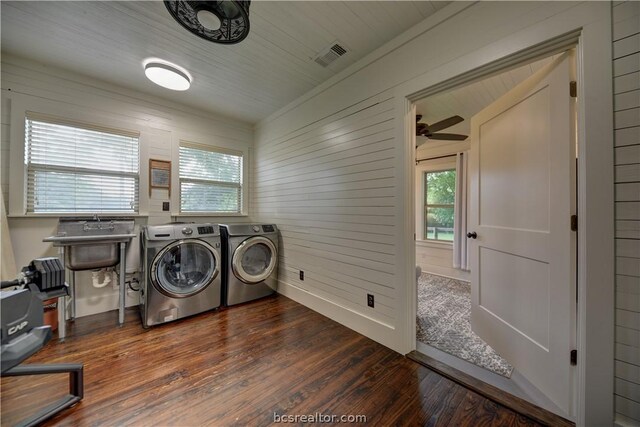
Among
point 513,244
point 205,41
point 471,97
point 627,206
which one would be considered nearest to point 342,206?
point 513,244

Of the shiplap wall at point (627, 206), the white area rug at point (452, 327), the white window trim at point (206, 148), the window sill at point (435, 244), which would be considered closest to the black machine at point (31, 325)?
the white window trim at point (206, 148)

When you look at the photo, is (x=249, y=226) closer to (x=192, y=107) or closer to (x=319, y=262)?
(x=319, y=262)

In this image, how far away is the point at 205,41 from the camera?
190cm

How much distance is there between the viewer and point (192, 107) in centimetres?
309

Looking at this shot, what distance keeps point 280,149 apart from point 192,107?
1.30 meters

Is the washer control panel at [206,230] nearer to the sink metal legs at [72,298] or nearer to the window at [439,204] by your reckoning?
the sink metal legs at [72,298]

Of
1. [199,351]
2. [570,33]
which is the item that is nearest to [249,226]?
[199,351]

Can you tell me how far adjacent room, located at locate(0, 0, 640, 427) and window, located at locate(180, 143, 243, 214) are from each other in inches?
1.4

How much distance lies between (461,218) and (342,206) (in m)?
2.71

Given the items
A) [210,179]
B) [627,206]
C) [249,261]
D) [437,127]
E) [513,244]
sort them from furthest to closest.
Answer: [210,179], [249,261], [437,127], [513,244], [627,206]

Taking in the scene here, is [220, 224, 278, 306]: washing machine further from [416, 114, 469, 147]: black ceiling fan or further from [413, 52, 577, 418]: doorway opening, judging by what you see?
[416, 114, 469, 147]: black ceiling fan

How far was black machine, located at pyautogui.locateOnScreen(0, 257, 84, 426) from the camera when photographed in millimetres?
947

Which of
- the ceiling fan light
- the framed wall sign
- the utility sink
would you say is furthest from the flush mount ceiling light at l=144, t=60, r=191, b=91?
the utility sink

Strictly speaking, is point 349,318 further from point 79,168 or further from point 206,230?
point 79,168
